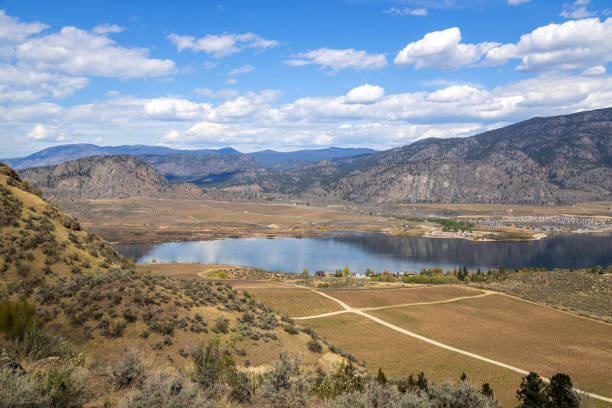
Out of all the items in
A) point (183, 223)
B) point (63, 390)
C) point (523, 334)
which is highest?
point (63, 390)

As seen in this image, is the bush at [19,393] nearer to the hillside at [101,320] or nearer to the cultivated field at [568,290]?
the hillside at [101,320]

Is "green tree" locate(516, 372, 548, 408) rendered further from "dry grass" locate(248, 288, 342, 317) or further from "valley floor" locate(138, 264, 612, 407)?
"dry grass" locate(248, 288, 342, 317)

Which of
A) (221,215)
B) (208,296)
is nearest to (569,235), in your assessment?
(221,215)

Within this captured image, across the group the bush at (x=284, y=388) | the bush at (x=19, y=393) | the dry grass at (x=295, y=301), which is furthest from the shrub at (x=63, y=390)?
the dry grass at (x=295, y=301)

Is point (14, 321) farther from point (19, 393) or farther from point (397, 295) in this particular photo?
point (397, 295)

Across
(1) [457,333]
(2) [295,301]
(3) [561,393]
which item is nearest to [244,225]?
(2) [295,301]

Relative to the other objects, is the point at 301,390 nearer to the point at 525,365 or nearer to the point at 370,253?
the point at 525,365
